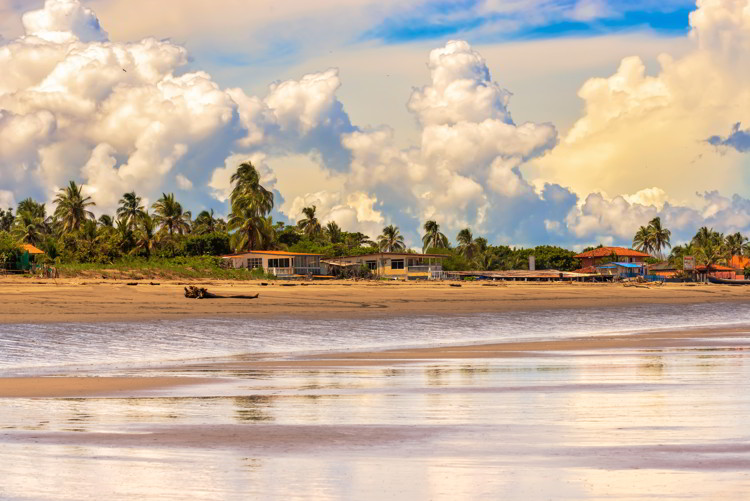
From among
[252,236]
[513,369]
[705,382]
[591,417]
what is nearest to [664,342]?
[513,369]

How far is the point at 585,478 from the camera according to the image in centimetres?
666

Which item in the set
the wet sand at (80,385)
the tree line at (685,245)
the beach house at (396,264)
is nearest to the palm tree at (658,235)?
the tree line at (685,245)

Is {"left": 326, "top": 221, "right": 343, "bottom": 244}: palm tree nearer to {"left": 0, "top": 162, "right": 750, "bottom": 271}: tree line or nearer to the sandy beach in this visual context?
{"left": 0, "top": 162, "right": 750, "bottom": 271}: tree line

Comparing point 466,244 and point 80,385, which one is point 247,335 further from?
point 466,244

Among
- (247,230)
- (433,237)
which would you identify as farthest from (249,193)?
(433,237)

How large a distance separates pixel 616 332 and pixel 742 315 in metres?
17.7

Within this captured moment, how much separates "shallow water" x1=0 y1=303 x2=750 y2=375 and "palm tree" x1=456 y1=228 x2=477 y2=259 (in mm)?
106194

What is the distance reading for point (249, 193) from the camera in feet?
319

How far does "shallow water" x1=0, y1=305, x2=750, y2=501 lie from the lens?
6.48 meters

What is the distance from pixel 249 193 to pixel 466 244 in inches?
2322

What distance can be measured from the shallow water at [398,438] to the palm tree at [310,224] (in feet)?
371

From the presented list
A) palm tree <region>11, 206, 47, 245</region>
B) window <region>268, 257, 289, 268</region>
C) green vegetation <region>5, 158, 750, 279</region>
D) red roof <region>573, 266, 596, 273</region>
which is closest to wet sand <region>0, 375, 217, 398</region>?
green vegetation <region>5, 158, 750, 279</region>

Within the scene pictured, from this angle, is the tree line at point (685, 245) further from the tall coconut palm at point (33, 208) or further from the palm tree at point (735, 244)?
the tall coconut palm at point (33, 208)

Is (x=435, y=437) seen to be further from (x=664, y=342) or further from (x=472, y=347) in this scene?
(x=664, y=342)
